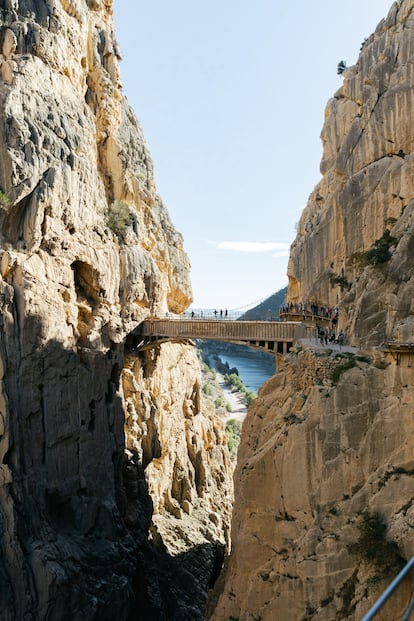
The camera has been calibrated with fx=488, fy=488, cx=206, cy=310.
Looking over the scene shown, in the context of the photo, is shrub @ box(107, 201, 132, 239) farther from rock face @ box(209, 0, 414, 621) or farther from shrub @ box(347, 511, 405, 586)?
shrub @ box(347, 511, 405, 586)

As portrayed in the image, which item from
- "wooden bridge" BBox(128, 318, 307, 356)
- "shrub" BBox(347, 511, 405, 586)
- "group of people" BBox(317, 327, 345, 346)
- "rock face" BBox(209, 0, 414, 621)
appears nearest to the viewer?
"shrub" BBox(347, 511, 405, 586)

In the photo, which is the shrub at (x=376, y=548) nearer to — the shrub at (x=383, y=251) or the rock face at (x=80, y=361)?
the shrub at (x=383, y=251)

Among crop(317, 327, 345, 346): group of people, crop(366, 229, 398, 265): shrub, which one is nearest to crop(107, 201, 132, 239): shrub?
crop(317, 327, 345, 346): group of people

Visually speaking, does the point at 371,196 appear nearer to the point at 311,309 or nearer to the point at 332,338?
the point at 332,338

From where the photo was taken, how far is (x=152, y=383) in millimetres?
33688

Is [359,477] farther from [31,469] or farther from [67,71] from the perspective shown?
[67,71]

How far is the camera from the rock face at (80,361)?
69.9 feet

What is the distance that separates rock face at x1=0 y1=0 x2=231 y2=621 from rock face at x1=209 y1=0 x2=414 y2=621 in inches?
325

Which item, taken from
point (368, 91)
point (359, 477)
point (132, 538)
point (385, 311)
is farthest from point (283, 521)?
point (368, 91)

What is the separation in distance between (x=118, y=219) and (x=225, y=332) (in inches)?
373

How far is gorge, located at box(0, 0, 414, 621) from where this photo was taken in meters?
14.0

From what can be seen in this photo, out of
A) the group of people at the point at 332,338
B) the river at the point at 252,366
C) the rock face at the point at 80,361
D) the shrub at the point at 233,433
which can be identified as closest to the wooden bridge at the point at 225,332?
the rock face at the point at 80,361

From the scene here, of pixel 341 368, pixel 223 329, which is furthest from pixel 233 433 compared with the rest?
pixel 341 368

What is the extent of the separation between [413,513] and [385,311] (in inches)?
248
